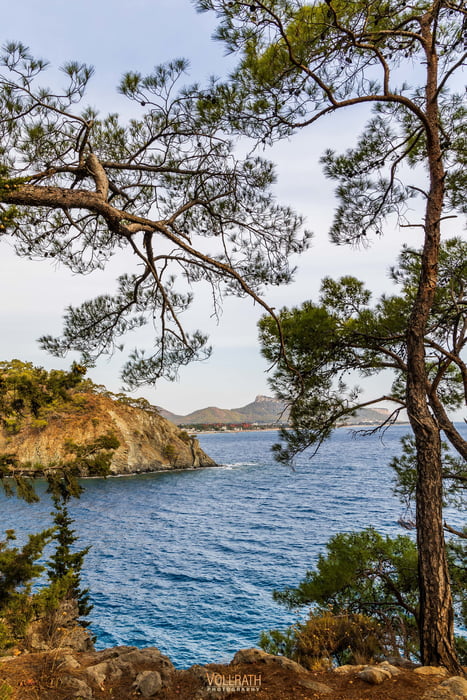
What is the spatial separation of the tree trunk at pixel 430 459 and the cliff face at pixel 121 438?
36695 millimetres

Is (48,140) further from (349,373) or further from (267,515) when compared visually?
(267,515)

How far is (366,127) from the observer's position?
5988 millimetres

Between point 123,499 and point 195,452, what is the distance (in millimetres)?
23751

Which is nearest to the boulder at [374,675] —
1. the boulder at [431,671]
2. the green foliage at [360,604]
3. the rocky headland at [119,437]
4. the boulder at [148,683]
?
the boulder at [431,671]

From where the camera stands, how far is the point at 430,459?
15.5 feet

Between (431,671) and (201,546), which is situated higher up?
(431,671)

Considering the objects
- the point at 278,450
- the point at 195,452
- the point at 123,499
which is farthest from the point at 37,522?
the point at 195,452

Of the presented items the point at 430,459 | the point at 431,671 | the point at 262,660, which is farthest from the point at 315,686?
the point at 430,459

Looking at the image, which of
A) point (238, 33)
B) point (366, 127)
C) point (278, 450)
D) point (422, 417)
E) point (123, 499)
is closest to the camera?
point (238, 33)

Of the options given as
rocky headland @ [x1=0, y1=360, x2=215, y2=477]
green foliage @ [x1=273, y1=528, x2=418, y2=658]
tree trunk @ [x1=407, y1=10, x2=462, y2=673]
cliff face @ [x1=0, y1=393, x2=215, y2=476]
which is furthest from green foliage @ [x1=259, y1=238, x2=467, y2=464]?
cliff face @ [x1=0, y1=393, x2=215, y2=476]

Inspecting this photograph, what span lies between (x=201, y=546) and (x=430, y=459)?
18108 mm

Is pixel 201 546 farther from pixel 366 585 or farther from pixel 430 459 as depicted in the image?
pixel 430 459

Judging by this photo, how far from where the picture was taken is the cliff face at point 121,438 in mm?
43219

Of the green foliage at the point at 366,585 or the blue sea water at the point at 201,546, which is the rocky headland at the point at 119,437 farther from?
the green foliage at the point at 366,585
